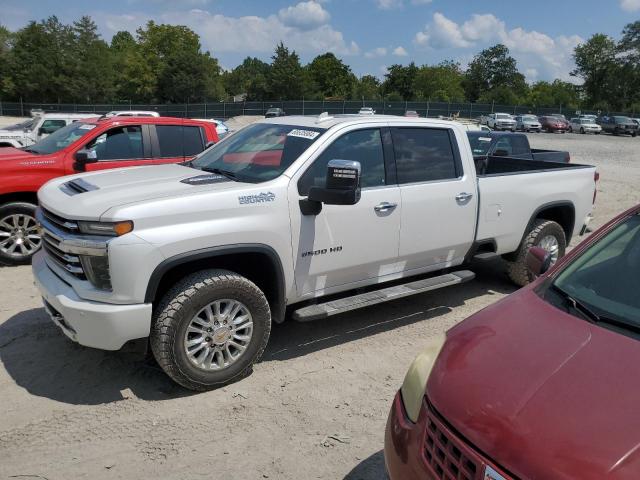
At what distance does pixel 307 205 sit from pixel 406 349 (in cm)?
155

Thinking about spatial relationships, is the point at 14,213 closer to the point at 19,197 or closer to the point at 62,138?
the point at 19,197

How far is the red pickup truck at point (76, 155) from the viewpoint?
20.7 feet

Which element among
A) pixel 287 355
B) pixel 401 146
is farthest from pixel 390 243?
pixel 287 355

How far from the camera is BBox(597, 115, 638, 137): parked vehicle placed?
153 ft

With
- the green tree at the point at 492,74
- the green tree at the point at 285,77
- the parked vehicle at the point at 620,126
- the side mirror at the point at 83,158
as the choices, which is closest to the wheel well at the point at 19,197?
the side mirror at the point at 83,158

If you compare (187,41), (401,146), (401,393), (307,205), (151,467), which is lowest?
(151,467)

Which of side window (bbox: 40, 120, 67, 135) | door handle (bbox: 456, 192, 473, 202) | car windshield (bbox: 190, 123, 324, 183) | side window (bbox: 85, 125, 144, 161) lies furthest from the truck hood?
side window (bbox: 40, 120, 67, 135)

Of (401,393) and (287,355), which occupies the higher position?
(401,393)

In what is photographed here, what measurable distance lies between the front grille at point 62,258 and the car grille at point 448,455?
245cm

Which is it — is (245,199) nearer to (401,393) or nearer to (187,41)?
(401,393)

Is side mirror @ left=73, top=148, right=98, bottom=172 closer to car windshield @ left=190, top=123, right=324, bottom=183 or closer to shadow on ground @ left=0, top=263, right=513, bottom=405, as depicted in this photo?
shadow on ground @ left=0, top=263, right=513, bottom=405

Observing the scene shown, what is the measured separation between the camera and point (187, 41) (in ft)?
269

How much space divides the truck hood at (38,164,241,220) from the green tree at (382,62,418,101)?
92.1 meters

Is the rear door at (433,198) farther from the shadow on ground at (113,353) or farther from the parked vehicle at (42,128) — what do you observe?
the parked vehicle at (42,128)
